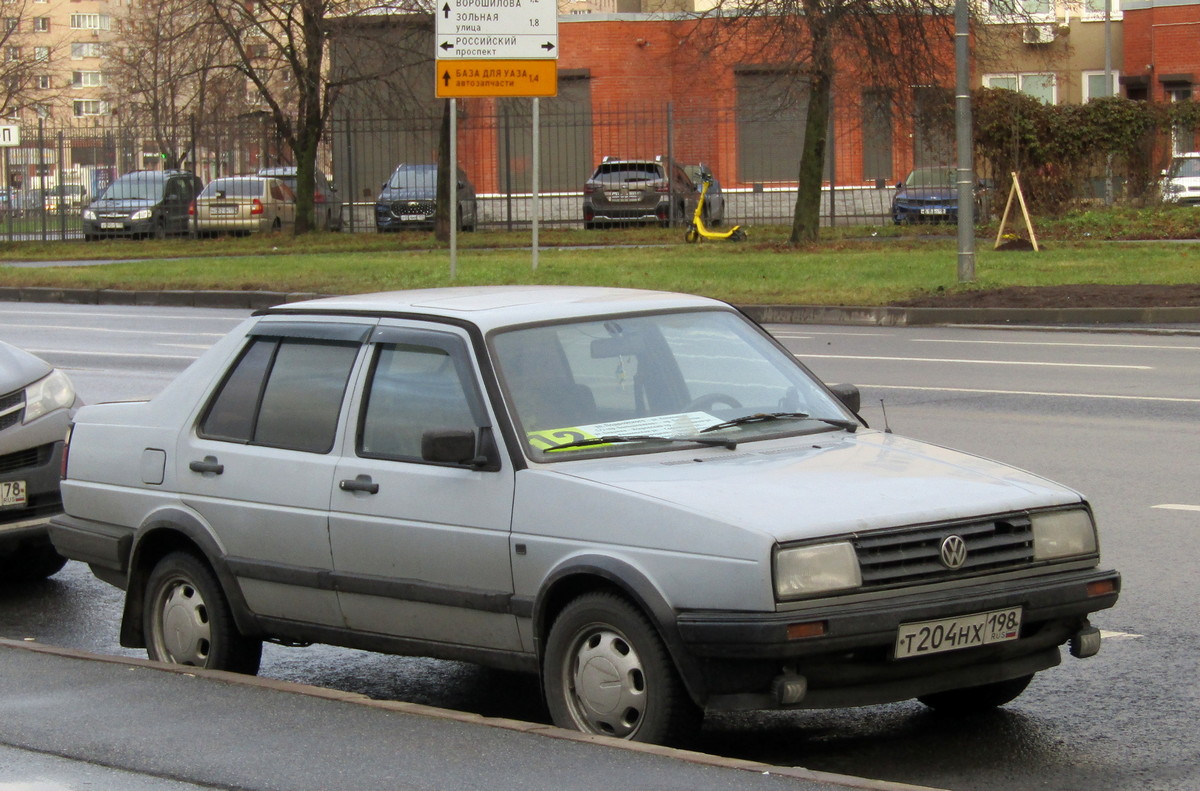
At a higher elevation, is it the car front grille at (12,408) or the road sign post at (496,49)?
the road sign post at (496,49)

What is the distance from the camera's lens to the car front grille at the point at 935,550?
4848mm

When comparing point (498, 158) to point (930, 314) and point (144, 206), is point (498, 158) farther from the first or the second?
point (930, 314)

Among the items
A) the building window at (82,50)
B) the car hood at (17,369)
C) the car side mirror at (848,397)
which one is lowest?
the car side mirror at (848,397)

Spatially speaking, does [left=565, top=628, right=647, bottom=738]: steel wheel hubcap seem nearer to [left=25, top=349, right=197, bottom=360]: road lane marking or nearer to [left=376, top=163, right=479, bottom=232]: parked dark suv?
[left=25, top=349, right=197, bottom=360]: road lane marking

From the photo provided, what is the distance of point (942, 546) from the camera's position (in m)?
4.93

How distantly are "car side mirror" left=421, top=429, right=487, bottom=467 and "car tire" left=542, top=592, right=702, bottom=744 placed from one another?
1.99ft

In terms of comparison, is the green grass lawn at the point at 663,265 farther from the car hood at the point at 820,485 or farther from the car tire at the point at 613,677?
the car tire at the point at 613,677

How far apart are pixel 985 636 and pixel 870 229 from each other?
31.1 m

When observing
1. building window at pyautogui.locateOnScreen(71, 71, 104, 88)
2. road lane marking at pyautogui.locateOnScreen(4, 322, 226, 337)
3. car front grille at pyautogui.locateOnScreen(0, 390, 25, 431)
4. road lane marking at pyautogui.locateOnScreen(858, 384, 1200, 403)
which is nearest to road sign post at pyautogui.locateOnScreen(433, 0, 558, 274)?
road lane marking at pyautogui.locateOnScreen(4, 322, 226, 337)

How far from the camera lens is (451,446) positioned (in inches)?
212

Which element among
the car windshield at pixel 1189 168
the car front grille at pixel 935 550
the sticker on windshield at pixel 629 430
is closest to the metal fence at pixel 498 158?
the car windshield at pixel 1189 168

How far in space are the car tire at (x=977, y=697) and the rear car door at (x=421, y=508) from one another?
55.6 inches

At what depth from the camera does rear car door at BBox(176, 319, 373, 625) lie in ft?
19.5

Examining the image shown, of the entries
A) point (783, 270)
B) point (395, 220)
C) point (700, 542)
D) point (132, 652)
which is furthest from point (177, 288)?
point (700, 542)
